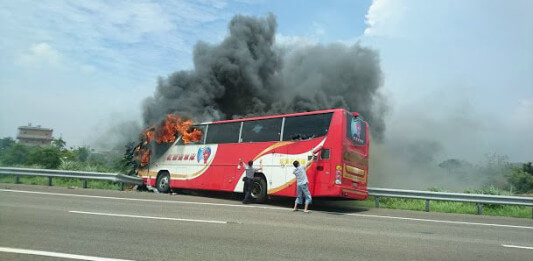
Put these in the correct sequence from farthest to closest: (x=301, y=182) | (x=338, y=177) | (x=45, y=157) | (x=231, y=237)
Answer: (x=45, y=157), (x=338, y=177), (x=301, y=182), (x=231, y=237)

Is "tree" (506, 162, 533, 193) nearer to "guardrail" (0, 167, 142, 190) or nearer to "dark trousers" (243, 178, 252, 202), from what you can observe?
"dark trousers" (243, 178, 252, 202)

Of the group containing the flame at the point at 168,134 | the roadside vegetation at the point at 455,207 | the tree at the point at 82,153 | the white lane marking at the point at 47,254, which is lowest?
the white lane marking at the point at 47,254

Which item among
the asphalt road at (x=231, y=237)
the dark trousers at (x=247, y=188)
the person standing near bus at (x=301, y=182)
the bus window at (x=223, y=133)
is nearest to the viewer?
the asphalt road at (x=231, y=237)

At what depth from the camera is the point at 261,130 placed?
545 inches

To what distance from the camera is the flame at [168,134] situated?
1642 centimetres

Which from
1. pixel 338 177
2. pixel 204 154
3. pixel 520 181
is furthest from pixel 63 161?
pixel 520 181

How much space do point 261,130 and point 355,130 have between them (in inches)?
122

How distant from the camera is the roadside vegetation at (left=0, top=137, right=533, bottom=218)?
1473 cm

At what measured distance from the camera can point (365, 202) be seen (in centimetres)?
1619

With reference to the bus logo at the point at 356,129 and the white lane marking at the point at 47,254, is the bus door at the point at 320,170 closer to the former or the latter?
the bus logo at the point at 356,129

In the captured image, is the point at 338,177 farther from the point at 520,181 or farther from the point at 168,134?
the point at 520,181

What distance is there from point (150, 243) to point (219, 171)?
896 cm

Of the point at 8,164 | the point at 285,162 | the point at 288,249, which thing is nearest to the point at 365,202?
the point at 285,162

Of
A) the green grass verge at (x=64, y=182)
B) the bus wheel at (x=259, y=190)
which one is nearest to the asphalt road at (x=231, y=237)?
the bus wheel at (x=259, y=190)
